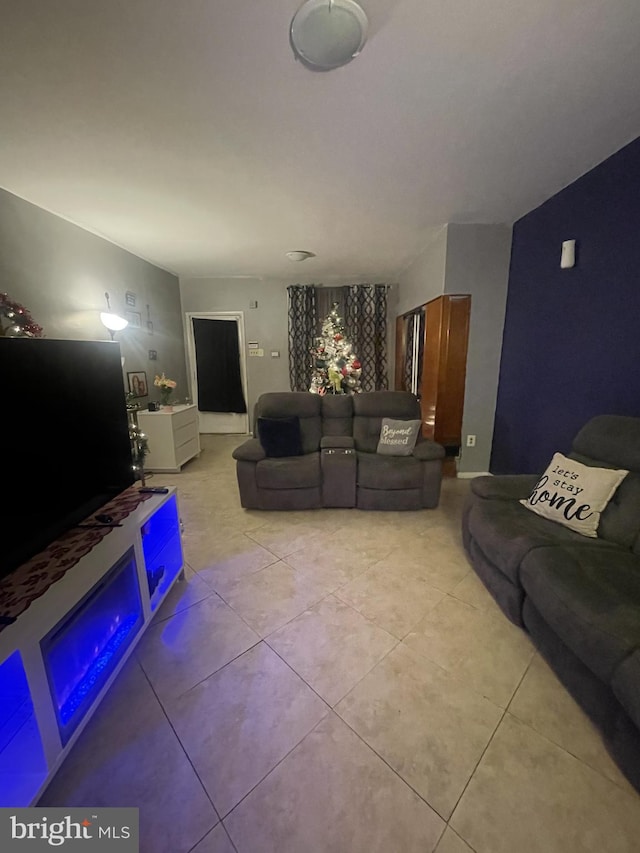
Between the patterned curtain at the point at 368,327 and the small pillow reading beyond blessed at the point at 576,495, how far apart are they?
11.6 feet

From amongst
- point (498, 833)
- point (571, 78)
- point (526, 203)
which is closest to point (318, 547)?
point (498, 833)

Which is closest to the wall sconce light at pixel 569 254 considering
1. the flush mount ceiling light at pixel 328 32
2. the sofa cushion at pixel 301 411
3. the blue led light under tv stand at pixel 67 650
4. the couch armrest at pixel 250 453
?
the flush mount ceiling light at pixel 328 32

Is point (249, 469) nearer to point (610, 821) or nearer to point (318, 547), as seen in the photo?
point (318, 547)

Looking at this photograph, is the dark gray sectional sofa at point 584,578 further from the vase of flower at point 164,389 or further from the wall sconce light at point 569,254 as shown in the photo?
the vase of flower at point 164,389

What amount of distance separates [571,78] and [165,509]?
2.80m

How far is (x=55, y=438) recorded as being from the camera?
1337mm

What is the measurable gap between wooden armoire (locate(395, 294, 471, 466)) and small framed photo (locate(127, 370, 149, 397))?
10.5ft

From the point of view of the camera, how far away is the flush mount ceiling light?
3.49 ft

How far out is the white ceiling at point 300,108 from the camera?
1148 mm

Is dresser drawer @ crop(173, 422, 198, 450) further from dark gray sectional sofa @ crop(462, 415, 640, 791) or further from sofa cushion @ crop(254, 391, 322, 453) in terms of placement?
dark gray sectional sofa @ crop(462, 415, 640, 791)

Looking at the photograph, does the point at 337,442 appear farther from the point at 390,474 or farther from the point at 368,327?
the point at 368,327

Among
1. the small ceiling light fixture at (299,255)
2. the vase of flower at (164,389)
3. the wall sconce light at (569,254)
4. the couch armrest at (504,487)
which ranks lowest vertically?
the couch armrest at (504,487)

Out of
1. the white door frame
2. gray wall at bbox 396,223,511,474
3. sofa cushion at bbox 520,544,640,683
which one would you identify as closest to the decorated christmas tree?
gray wall at bbox 396,223,511,474

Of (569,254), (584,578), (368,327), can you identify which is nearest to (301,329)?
(368,327)
